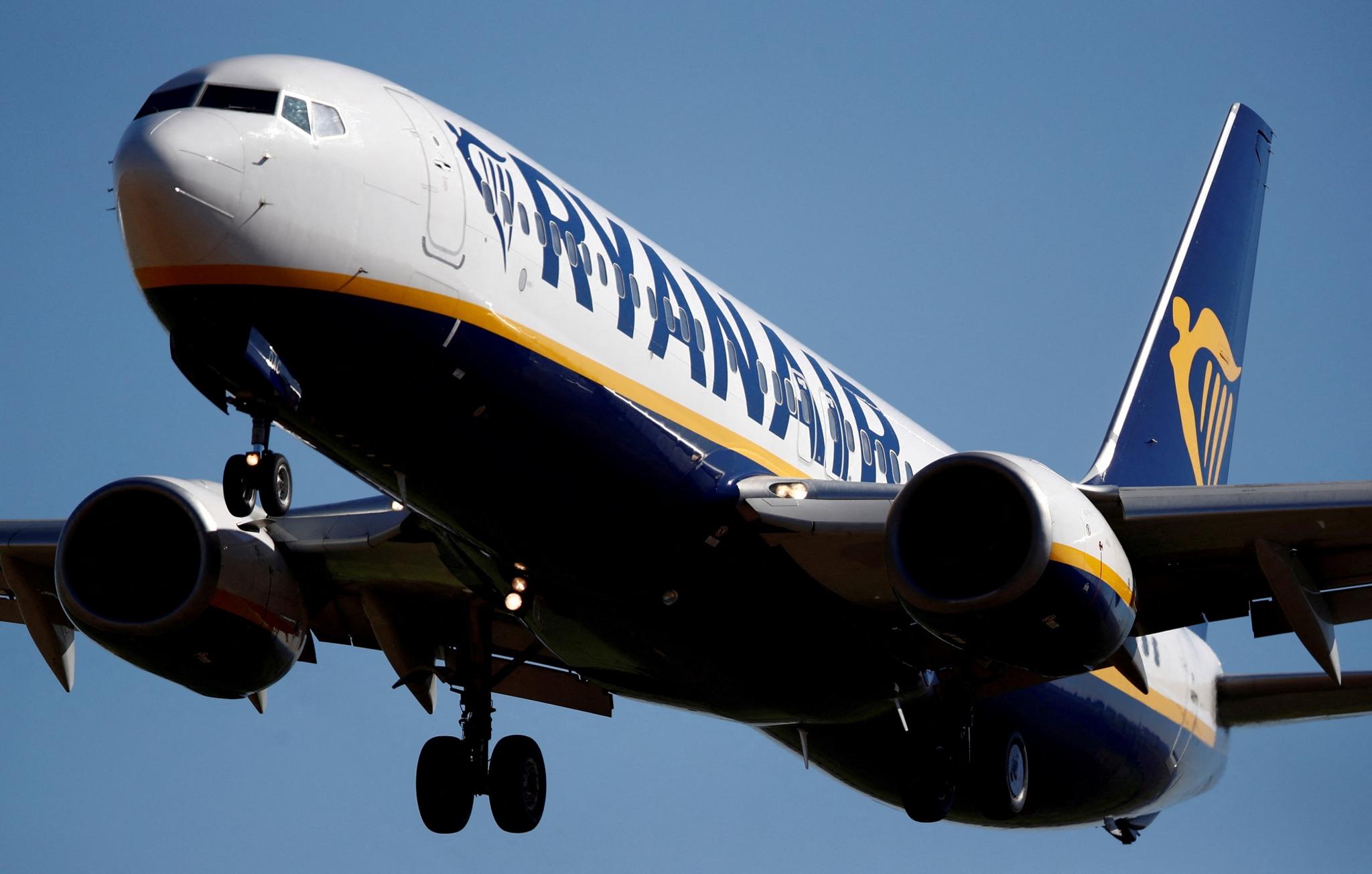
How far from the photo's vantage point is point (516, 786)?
2056cm

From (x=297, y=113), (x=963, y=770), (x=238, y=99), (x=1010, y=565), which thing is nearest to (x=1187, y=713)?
(x=963, y=770)

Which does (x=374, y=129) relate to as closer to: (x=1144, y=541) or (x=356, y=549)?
(x=356, y=549)

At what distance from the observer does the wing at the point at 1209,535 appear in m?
16.8

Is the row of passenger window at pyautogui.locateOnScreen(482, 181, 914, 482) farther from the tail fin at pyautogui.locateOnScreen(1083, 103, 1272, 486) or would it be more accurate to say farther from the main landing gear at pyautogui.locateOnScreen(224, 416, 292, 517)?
the tail fin at pyautogui.locateOnScreen(1083, 103, 1272, 486)

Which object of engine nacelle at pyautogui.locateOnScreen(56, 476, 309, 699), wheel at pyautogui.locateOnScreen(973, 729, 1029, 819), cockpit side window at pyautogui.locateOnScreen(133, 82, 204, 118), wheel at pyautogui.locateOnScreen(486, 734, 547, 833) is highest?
cockpit side window at pyautogui.locateOnScreen(133, 82, 204, 118)

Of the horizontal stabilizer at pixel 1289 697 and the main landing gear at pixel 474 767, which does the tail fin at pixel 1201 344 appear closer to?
the horizontal stabilizer at pixel 1289 697

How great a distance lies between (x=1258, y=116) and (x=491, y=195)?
72.1 feet

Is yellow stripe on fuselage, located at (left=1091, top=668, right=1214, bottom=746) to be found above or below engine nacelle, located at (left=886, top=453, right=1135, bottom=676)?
below

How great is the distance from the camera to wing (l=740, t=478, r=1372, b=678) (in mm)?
16750

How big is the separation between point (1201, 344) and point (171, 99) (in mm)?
19630

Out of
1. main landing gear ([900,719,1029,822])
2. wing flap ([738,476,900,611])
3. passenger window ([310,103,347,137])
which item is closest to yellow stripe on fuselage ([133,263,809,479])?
wing flap ([738,476,900,611])

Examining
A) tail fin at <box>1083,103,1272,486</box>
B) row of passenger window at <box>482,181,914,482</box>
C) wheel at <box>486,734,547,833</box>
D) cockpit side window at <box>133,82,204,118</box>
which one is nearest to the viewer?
cockpit side window at <box>133,82,204,118</box>

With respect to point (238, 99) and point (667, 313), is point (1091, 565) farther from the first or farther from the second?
point (238, 99)

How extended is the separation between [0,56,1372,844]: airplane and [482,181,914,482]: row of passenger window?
0.04m
